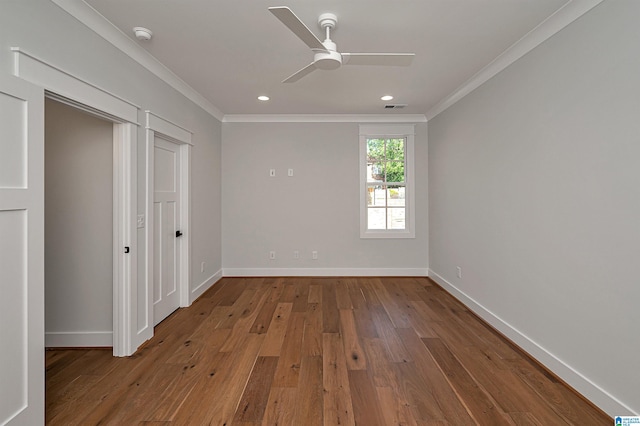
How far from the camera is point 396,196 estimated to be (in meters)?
4.77

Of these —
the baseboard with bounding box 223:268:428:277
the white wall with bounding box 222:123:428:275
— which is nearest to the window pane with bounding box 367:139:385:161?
the white wall with bounding box 222:123:428:275

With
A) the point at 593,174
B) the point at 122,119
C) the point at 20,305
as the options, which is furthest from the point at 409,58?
the point at 20,305

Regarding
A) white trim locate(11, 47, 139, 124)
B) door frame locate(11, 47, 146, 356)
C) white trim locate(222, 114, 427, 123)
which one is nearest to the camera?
white trim locate(11, 47, 139, 124)

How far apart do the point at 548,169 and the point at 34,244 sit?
339 cm

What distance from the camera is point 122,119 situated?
232 centimetres

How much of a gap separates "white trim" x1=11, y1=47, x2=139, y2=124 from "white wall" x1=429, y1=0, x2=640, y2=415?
3322 millimetres

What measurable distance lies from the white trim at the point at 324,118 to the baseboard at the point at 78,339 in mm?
3316

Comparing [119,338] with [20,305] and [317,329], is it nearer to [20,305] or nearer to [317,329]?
[20,305]

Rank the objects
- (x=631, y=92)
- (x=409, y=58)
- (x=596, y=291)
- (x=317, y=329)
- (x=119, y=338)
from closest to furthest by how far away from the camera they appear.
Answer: (x=631, y=92) → (x=596, y=291) → (x=409, y=58) → (x=119, y=338) → (x=317, y=329)

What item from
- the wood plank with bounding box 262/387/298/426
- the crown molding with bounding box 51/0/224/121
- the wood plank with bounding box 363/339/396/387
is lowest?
the wood plank with bounding box 262/387/298/426

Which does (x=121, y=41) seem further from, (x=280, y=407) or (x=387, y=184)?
(x=387, y=184)

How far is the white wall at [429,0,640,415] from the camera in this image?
165 centimetres

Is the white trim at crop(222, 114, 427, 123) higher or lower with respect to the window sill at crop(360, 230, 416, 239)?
higher

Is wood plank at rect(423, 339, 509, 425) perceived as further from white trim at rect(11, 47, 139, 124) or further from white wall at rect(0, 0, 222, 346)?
white trim at rect(11, 47, 139, 124)
